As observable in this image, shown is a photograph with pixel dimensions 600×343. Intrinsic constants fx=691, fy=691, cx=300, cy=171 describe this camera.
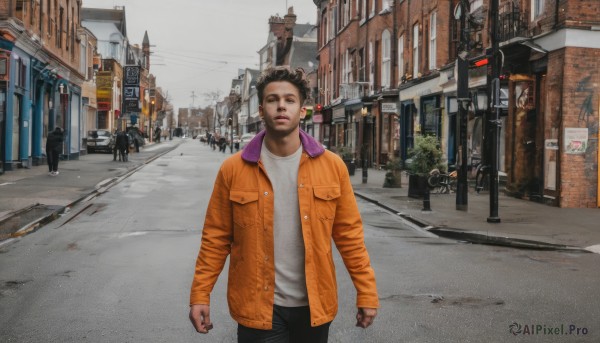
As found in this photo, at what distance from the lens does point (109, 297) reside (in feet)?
21.8

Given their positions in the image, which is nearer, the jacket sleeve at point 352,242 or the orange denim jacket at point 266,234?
the orange denim jacket at point 266,234

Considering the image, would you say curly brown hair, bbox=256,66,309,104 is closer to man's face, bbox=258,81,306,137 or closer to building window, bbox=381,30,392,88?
man's face, bbox=258,81,306,137

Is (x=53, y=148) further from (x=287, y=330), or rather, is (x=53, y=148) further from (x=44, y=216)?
(x=287, y=330)

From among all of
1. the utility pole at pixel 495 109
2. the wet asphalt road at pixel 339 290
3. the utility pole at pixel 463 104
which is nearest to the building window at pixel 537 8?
the utility pole at pixel 463 104

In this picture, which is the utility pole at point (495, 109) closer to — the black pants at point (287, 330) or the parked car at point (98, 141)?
the black pants at point (287, 330)

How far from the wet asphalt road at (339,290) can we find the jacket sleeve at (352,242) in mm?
2296

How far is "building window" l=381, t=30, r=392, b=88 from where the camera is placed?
32.5 meters

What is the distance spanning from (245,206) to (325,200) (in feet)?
1.17

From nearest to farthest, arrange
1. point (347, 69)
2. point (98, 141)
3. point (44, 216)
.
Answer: point (44, 216) < point (347, 69) < point (98, 141)

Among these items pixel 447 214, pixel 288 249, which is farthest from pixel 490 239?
pixel 288 249

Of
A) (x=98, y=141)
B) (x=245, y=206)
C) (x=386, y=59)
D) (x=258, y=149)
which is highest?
(x=386, y=59)

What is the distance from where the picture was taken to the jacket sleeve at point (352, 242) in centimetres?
317

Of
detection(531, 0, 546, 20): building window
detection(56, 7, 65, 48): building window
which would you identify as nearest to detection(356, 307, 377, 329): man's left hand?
detection(531, 0, 546, 20): building window

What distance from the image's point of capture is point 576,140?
15.6 m
